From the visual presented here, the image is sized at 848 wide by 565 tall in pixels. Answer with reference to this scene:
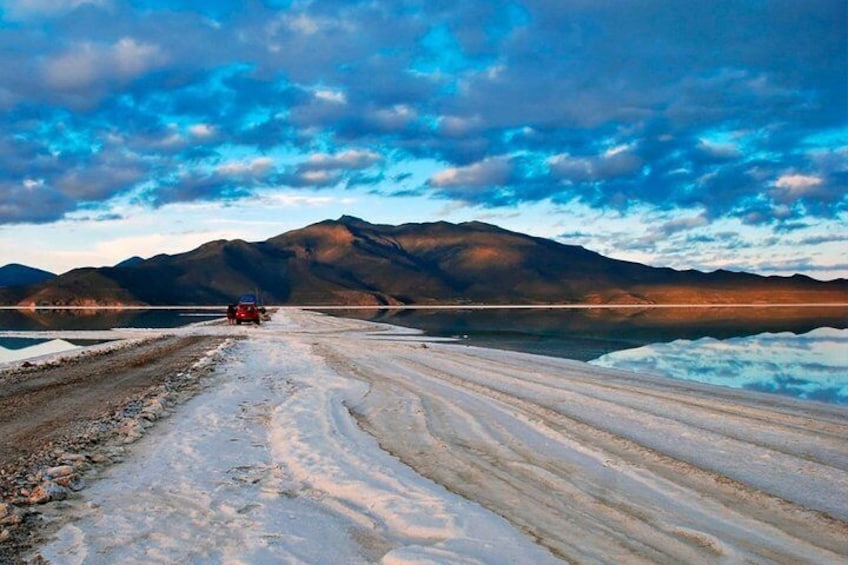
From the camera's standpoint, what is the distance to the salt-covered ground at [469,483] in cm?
690

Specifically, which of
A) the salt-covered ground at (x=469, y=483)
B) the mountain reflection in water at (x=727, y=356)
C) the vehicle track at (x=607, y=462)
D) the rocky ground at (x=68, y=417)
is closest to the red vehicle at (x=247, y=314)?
the mountain reflection in water at (x=727, y=356)

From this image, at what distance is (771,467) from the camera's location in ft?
34.3

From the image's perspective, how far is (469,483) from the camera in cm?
935

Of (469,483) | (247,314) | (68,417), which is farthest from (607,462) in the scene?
(247,314)

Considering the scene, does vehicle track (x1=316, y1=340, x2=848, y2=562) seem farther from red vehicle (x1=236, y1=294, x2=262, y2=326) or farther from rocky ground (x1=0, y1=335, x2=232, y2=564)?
red vehicle (x1=236, y1=294, x2=262, y2=326)

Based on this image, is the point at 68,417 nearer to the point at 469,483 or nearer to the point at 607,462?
the point at 469,483

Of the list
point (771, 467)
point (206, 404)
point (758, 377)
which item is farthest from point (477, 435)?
point (758, 377)

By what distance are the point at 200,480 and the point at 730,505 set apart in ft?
22.7

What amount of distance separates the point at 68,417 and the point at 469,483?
31.0 ft

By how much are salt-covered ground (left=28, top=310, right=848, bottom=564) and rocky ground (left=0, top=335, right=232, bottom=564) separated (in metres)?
0.39

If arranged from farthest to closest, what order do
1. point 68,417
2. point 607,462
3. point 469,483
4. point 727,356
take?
1. point 727,356
2. point 68,417
3. point 607,462
4. point 469,483

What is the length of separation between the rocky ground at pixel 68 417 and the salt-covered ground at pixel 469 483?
1.30 feet

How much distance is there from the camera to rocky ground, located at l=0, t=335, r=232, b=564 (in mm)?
8289

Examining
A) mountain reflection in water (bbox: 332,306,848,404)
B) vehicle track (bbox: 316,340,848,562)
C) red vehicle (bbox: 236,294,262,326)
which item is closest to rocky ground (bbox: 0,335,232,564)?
vehicle track (bbox: 316,340,848,562)
